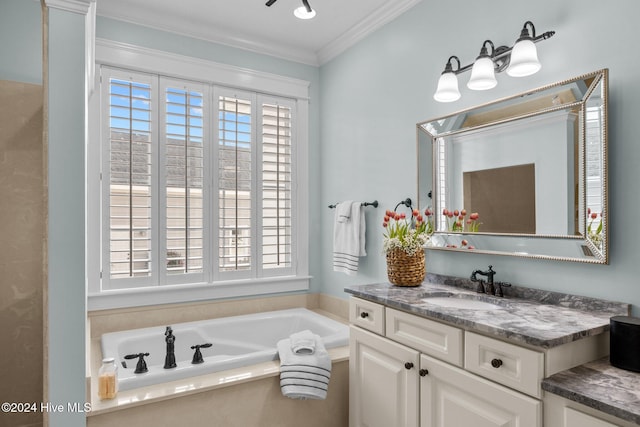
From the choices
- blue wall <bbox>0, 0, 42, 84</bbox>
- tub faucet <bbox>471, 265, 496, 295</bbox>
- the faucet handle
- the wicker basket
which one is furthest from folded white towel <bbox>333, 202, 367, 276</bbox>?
blue wall <bbox>0, 0, 42, 84</bbox>

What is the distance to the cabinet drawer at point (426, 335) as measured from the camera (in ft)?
4.99

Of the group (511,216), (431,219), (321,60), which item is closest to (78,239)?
(431,219)

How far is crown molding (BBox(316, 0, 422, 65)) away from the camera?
8.27 feet

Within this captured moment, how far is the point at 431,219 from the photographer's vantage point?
7.41ft

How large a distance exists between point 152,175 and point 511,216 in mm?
2313

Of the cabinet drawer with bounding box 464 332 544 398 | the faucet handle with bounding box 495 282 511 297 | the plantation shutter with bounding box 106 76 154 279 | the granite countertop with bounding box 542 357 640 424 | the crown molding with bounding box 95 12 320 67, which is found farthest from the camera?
the crown molding with bounding box 95 12 320 67

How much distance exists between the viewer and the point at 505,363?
133 centimetres

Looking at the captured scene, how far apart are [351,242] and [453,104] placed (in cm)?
116

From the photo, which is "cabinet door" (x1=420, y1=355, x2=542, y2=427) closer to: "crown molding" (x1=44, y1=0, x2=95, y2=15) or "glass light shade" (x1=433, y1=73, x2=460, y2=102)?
"glass light shade" (x1=433, y1=73, x2=460, y2=102)

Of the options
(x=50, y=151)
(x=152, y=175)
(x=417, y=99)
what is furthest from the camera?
(x=152, y=175)

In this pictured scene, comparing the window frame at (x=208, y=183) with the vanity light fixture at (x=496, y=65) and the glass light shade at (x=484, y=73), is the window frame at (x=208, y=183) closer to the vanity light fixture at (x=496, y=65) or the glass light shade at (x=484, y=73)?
the vanity light fixture at (x=496, y=65)

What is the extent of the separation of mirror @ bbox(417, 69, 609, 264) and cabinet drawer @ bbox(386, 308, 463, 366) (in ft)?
1.84

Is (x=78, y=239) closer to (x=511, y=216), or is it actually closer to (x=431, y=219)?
(x=431, y=219)

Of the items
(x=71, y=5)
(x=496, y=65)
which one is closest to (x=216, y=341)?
(x=71, y=5)
